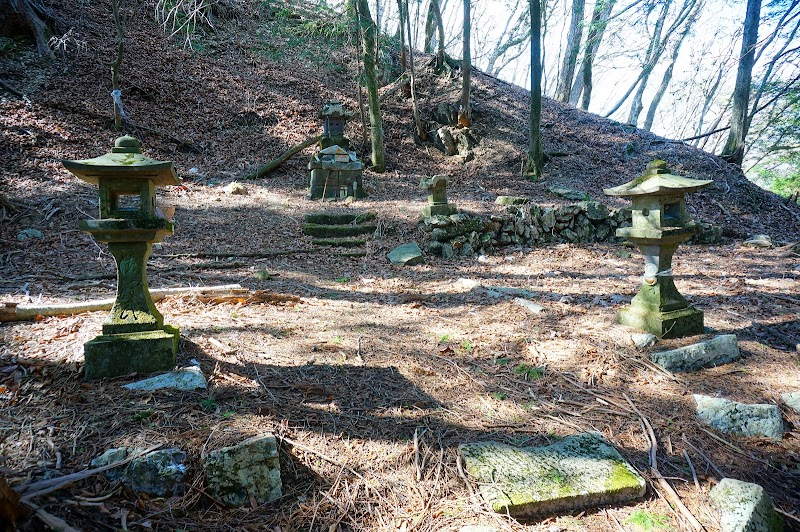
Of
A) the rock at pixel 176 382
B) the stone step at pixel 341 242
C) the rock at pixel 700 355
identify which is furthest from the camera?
the stone step at pixel 341 242

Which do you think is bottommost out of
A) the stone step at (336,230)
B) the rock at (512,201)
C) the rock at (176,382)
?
→ the rock at (176,382)

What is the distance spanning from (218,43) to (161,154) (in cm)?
712

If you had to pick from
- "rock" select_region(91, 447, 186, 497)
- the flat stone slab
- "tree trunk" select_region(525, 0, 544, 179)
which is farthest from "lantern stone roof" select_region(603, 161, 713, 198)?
"tree trunk" select_region(525, 0, 544, 179)

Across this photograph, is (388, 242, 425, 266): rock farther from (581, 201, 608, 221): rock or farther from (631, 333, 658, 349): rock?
(631, 333, 658, 349): rock

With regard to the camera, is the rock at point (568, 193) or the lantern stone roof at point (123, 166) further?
the rock at point (568, 193)

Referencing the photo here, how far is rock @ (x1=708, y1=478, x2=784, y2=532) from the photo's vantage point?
2355 millimetres

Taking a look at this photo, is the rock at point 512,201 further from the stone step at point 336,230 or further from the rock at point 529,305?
the rock at point 529,305

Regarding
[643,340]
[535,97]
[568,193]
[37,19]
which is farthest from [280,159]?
[643,340]

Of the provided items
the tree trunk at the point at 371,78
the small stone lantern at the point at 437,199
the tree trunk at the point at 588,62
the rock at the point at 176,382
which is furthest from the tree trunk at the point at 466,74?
the rock at the point at 176,382

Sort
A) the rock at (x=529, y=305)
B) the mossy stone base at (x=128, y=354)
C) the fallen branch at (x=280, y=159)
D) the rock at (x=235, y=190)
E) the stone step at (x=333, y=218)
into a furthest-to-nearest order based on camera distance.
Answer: the fallen branch at (x=280, y=159) < the rock at (x=235, y=190) < the stone step at (x=333, y=218) < the rock at (x=529, y=305) < the mossy stone base at (x=128, y=354)

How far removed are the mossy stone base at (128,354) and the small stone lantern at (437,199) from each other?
6.37 meters

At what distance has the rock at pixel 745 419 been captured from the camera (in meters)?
3.19

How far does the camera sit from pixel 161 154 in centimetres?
1168

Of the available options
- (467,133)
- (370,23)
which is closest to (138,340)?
(370,23)
